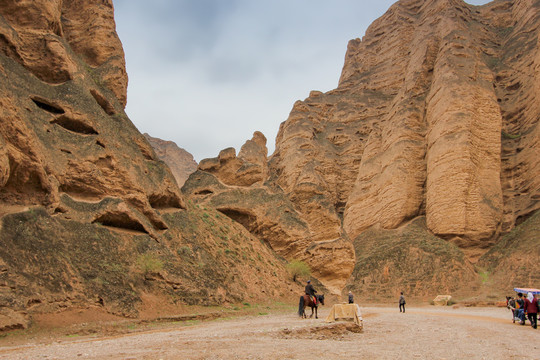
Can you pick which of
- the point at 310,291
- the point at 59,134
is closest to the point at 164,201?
the point at 59,134

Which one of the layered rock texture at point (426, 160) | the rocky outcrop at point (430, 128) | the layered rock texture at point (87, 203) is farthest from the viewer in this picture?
the rocky outcrop at point (430, 128)

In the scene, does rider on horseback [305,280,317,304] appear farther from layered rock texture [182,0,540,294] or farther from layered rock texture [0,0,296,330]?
layered rock texture [182,0,540,294]

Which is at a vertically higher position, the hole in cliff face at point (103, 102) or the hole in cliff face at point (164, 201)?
the hole in cliff face at point (103, 102)

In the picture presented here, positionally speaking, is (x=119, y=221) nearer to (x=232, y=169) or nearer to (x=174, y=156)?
(x=232, y=169)

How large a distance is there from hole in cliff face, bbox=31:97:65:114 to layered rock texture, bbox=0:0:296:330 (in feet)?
0.34

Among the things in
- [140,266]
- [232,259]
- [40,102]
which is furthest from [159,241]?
[40,102]

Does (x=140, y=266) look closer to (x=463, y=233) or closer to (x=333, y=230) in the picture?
(x=333, y=230)

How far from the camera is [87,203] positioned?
16.2m

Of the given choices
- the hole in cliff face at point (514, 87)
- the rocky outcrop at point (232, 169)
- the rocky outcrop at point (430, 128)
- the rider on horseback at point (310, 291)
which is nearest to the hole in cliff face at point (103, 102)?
the rocky outcrop at point (232, 169)

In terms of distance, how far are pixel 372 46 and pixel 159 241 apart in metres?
81.2

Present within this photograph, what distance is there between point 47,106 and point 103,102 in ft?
11.8

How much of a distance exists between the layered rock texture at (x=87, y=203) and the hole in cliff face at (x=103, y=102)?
→ 5 centimetres

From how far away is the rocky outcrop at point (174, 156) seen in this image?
11400 cm

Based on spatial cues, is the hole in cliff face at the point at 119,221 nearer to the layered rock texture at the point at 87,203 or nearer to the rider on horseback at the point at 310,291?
the layered rock texture at the point at 87,203
